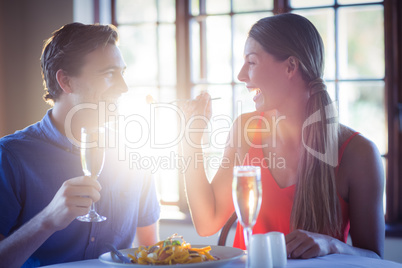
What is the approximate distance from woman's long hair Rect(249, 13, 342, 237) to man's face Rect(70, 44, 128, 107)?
57 cm

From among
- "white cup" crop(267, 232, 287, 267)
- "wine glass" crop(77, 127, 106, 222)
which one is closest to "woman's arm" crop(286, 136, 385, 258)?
"white cup" crop(267, 232, 287, 267)

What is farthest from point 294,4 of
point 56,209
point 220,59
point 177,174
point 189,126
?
point 56,209

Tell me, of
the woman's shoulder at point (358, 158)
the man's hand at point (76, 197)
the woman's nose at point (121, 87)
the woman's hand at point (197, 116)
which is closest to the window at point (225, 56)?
the woman's nose at point (121, 87)

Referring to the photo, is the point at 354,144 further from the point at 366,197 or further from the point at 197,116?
the point at 197,116

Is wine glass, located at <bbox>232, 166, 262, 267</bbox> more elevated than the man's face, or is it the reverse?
the man's face

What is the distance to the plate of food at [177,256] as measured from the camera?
3.26 feet

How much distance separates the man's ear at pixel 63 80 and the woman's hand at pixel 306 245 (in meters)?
1.06

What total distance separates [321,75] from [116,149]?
0.82 m

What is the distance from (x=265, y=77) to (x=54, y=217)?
2.95 feet

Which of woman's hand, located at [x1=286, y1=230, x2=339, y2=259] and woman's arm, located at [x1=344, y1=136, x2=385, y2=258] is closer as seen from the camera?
woman's hand, located at [x1=286, y1=230, x2=339, y2=259]

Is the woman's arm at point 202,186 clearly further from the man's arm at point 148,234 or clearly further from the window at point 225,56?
the window at point 225,56

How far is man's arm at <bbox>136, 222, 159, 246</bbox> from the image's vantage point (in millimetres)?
1701

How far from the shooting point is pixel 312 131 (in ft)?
5.16

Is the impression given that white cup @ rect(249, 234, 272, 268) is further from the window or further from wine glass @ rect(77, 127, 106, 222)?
the window
